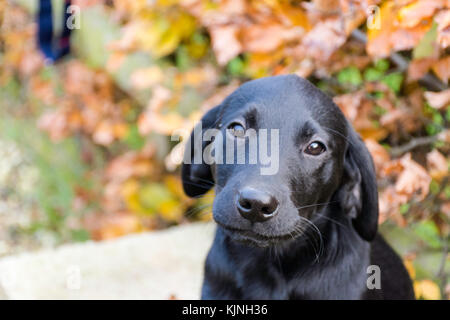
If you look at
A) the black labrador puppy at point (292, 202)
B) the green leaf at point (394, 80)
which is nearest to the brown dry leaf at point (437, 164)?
the green leaf at point (394, 80)

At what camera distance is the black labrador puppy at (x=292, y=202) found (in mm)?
2111

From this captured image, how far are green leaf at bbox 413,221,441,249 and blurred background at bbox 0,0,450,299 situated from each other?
0.01 metres

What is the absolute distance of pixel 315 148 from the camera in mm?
2266

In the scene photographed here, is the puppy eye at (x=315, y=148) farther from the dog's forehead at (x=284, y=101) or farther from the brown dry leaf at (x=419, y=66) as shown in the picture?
the brown dry leaf at (x=419, y=66)

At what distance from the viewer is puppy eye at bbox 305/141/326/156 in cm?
226

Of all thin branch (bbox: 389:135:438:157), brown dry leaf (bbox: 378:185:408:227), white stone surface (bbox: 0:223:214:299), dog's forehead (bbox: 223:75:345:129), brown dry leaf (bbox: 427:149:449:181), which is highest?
dog's forehead (bbox: 223:75:345:129)

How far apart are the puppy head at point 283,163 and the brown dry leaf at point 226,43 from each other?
2.65 feet

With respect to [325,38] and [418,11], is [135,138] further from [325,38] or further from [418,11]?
[418,11]

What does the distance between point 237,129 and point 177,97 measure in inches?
74.7

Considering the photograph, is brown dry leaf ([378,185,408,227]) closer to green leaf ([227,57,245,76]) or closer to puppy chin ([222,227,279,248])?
puppy chin ([222,227,279,248])

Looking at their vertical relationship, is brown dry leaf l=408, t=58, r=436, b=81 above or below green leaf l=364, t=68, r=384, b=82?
below

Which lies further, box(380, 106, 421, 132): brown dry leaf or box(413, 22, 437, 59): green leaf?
box(380, 106, 421, 132): brown dry leaf

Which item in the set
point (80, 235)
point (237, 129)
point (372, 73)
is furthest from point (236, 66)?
point (80, 235)

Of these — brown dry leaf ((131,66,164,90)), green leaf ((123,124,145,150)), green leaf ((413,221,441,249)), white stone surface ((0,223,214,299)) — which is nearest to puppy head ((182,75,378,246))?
white stone surface ((0,223,214,299))
